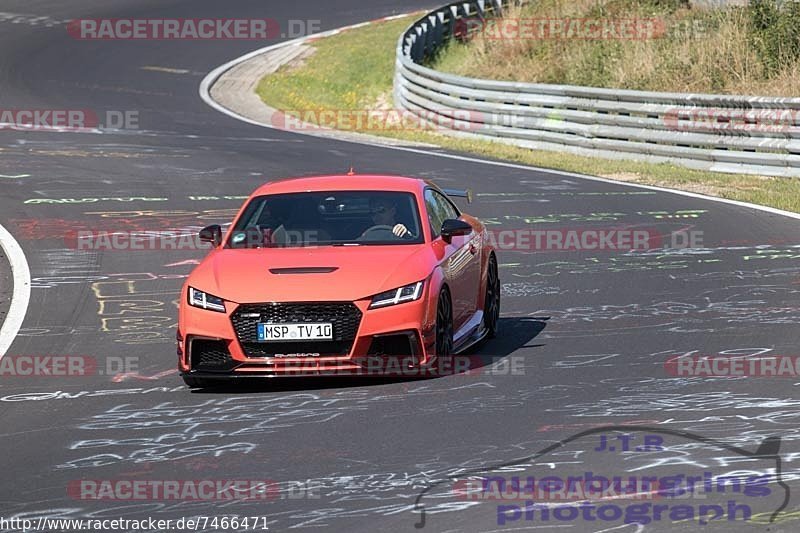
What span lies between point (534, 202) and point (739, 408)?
12.2 metres

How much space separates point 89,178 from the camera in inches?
958

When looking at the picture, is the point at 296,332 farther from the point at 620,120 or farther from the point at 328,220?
the point at 620,120

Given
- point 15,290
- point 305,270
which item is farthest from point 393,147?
point 305,270

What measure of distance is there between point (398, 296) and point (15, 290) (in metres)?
6.06

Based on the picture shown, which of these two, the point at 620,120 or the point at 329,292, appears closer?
the point at 329,292

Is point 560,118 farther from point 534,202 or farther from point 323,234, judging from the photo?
point 323,234

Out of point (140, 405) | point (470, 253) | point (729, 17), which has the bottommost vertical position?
point (140, 405)

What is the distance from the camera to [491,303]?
510 inches

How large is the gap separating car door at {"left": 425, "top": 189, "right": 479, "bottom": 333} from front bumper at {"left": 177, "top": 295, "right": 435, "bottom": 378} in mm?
924

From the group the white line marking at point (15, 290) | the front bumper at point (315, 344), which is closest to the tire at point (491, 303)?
the front bumper at point (315, 344)

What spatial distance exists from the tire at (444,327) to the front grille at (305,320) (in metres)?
0.72

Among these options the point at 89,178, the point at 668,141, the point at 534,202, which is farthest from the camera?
the point at 668,141

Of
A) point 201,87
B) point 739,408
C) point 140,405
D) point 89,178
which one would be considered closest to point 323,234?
point 140,405

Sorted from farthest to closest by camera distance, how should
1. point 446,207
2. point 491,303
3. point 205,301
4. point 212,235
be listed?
point 446,207, point 491,303, point 212,235, point 205,301
